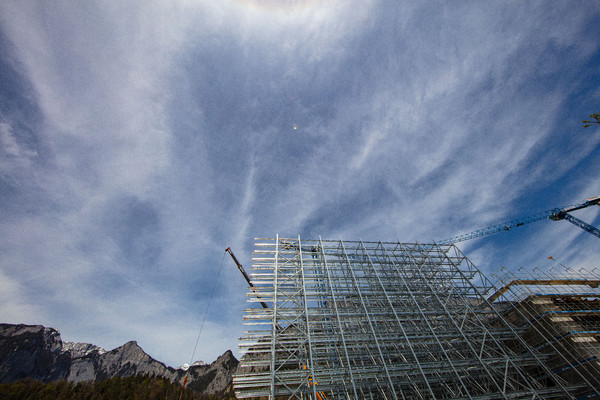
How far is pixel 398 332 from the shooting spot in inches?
559

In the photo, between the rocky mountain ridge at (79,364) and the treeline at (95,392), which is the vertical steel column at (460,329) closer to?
the treeline at (95,392)

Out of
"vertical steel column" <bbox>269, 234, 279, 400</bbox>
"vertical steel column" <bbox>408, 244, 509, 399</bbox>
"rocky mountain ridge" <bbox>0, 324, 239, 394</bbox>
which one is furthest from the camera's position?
"rocky mountain ridge" <bbox>0, 324, 239, 394</bbox>

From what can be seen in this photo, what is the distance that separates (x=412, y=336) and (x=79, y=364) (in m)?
157

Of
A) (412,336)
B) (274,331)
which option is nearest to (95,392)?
(274,331)

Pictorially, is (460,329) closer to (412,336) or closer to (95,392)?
(412,336)

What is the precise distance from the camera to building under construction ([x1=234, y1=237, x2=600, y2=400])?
1231 centimetres

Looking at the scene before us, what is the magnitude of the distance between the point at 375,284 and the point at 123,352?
144448mm

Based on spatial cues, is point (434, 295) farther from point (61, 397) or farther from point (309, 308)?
point (61, 397)

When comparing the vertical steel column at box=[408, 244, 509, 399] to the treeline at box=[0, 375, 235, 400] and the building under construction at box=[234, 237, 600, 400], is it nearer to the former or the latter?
the building under construction at box=[234, 237, 600, 400]

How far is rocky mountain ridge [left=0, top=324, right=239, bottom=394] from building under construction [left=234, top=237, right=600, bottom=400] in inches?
2549

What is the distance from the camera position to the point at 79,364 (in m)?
105

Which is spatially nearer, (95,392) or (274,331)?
(274,331)

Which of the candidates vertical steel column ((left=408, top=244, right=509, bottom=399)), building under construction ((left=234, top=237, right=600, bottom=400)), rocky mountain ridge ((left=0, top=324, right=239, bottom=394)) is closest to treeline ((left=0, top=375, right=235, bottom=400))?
rocky mountain ridge ((left=0, top=324, right=239, bottom=394))

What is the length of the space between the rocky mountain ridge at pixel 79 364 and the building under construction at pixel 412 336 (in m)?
64.7
